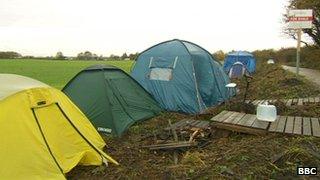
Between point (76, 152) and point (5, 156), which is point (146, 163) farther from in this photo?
point (5, 156)

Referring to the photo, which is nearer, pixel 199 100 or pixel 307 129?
pixel 307 129

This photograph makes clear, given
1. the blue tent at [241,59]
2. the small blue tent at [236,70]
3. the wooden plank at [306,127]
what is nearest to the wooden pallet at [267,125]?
the wooden plank at [306,127]

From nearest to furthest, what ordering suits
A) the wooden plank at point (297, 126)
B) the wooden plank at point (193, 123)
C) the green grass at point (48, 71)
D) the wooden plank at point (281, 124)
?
the wooden plank at point (297, 126)
the wooden plank at point (281, 124)
the wooden plank at point (193, 123)
the green grass at point (48, 71)

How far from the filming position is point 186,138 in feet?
24.4

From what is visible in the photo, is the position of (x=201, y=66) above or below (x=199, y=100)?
above

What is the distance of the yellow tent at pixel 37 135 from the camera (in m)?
5.64

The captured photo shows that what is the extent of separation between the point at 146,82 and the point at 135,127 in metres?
3.41

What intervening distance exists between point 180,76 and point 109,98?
3360mm

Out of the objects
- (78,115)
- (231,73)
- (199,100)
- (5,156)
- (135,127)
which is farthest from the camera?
(231,73)

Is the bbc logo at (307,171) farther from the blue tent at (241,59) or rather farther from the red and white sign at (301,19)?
the blue tent at (241,59)

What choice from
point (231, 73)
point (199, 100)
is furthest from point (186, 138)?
point (231, 73)

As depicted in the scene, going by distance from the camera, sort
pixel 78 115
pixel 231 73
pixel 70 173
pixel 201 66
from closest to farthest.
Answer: pixel 70 173
pixel 78 115
pixel 201 66
pixel 231 73

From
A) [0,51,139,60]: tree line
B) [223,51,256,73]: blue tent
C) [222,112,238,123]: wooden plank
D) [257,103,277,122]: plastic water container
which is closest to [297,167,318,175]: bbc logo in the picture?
[257,103,277,122]: plastic water container

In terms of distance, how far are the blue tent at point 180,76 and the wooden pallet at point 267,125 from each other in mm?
4107
